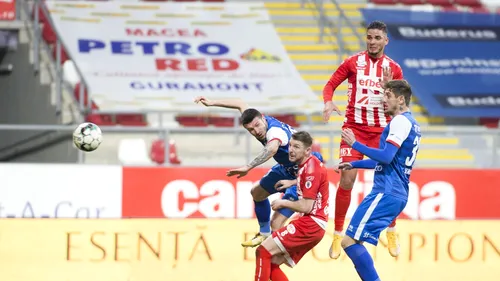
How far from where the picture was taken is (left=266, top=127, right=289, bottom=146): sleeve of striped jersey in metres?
9.25

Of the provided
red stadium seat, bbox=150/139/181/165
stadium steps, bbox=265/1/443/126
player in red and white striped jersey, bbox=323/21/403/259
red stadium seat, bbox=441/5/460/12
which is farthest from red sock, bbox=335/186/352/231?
red stadium seat, bbox=441/5/460/12

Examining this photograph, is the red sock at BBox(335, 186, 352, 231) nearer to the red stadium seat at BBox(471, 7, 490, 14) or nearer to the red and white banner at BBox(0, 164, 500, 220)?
the red and white banner at BBox(0, 164, 500, 220)

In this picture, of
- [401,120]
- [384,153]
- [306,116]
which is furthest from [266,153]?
[306,116]

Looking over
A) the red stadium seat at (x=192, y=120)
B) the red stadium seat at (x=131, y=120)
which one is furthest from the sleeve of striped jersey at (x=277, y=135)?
the red stadium seat at (x=192, y=120)

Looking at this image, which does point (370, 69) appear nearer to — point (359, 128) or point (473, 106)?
point (359, 128)

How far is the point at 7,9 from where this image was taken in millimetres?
17625

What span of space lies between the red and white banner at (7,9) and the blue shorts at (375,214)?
1045cm

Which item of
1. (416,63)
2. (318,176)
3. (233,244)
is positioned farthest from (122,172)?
(416,63)

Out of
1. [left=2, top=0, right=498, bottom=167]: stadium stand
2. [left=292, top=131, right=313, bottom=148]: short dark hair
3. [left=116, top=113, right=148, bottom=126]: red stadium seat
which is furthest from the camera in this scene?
[left=116, top=113, right=148, bottom=126]: red stadium seat

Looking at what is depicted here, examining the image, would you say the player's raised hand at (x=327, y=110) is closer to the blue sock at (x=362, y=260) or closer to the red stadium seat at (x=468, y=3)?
the blue sock at (x=362, y=260)

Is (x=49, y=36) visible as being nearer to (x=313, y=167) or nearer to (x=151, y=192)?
(x=151, y=192)

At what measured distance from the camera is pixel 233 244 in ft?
34.6

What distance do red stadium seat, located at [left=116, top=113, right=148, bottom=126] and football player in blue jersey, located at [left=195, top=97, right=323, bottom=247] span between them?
25.9ft

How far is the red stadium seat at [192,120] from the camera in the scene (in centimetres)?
1802
